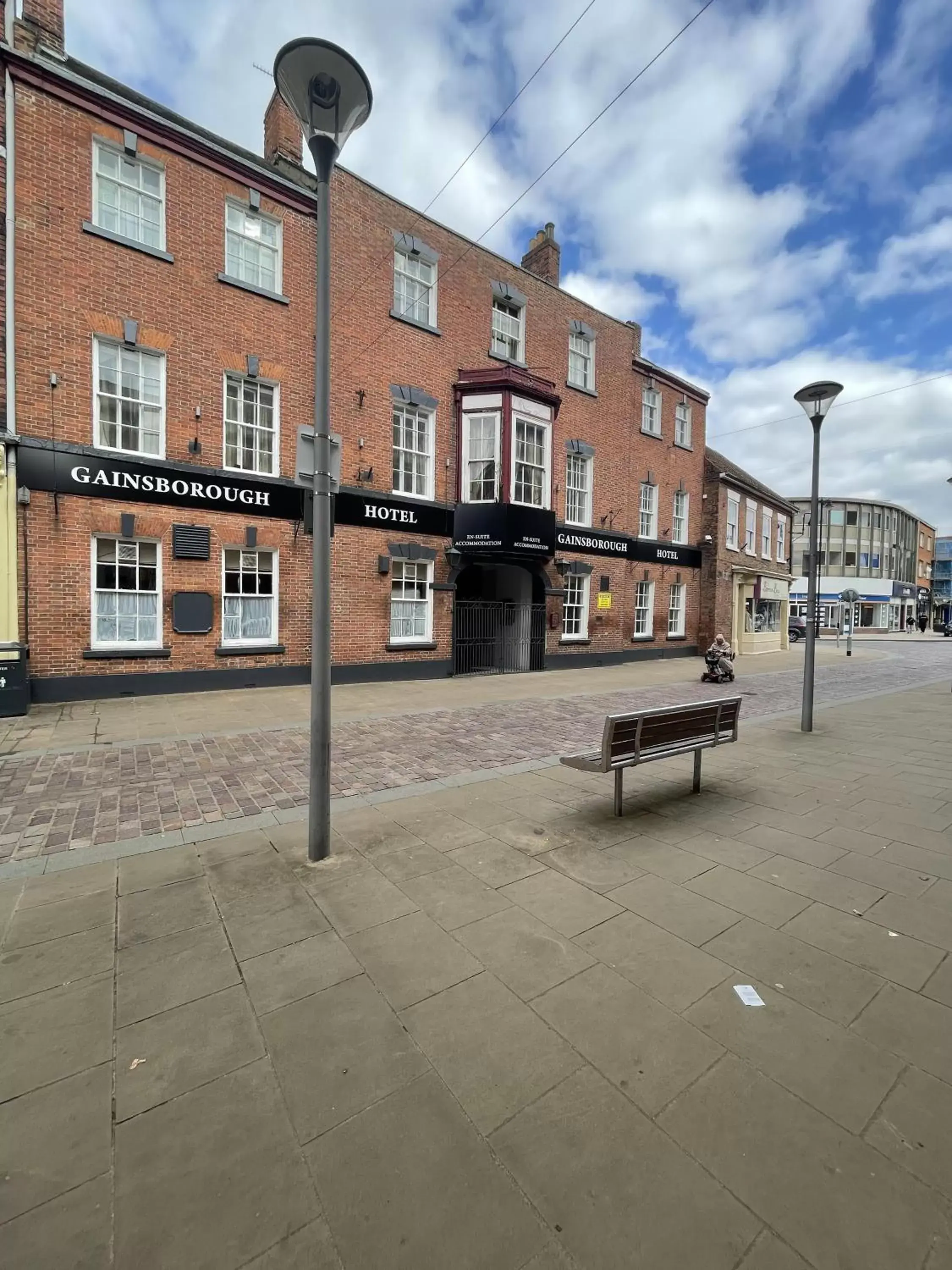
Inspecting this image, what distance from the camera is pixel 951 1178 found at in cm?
183

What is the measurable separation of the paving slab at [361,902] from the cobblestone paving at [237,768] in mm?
1656

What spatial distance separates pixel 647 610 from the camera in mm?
20797

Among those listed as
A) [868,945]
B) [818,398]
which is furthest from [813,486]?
[868,945]

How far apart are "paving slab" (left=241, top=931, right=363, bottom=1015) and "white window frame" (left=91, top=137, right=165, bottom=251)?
12366 mm

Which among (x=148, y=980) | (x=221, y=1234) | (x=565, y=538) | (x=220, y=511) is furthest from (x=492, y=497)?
(x=221, y=1234)

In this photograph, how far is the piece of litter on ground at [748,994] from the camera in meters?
2.65

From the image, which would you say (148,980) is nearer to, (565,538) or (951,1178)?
(951,1178)

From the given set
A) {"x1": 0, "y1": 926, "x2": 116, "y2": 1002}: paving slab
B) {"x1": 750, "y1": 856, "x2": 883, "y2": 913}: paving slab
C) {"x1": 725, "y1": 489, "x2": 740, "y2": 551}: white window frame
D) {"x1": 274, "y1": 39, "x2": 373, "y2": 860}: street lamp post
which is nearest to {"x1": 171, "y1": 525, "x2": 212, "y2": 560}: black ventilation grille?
{"x1": 274, "y1": 39, "x2": 373, "y2": 860}: street lamp post

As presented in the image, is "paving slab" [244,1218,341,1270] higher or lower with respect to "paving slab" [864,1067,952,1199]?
lower

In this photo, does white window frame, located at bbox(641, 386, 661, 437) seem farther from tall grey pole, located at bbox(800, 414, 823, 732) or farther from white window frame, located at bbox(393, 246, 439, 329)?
tall grey pole, located at bbox(800, 414, 823, 732)

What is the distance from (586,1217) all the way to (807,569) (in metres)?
9.63

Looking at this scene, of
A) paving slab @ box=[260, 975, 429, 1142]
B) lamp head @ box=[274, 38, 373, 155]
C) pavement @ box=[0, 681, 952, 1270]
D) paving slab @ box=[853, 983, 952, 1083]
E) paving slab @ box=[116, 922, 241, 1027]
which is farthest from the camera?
lamp head @ box=[274, 38, 373, 155]

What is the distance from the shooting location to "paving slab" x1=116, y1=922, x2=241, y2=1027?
265 centimetres

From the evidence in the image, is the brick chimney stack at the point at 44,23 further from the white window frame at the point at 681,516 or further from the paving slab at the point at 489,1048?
the white window frame at the point at 681,516
